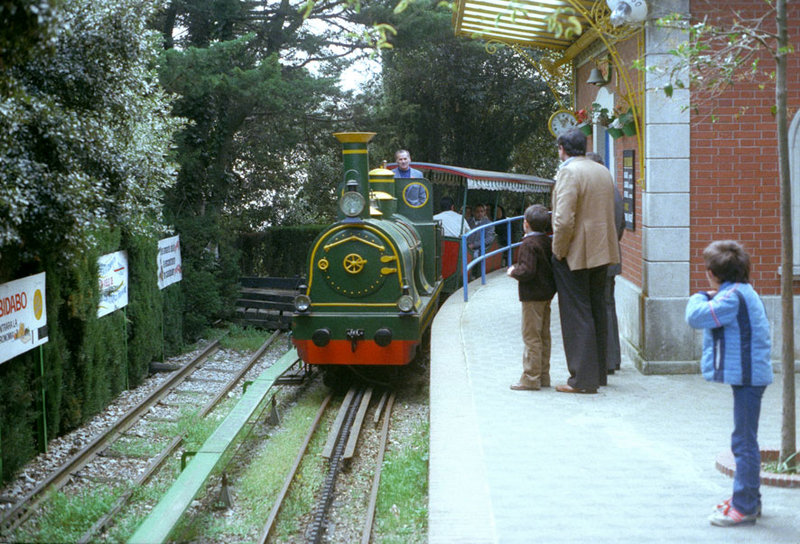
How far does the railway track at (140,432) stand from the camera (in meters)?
Result: 7.38

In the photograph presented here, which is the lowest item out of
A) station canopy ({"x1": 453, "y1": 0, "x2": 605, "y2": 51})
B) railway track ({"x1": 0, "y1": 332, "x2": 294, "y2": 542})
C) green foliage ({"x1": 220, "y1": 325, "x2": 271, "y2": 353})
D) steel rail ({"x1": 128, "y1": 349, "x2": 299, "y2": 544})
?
railway track ({"x1": 0, "y1": 332, "x2": 294, "y2": 542})

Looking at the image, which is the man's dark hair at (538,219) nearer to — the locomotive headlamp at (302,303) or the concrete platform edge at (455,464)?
the concrete platform edge at (455,464)

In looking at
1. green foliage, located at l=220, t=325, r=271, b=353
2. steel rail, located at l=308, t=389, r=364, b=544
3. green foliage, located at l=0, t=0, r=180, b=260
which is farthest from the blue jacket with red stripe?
green foliage, located at l=220, t=325, r=271, b=353

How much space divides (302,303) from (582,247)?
4.57 meters

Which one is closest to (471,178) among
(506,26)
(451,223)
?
(451,223)

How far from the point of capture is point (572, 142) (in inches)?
289

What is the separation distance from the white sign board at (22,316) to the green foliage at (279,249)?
14454 mm

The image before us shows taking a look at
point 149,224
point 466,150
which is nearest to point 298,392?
point 149,224

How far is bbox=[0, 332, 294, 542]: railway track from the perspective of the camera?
7.38 metres

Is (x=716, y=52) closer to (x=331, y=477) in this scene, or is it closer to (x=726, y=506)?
(x=726, y=506)

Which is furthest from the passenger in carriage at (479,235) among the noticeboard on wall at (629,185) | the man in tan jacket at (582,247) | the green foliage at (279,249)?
the man in tan jacket at (582,247)

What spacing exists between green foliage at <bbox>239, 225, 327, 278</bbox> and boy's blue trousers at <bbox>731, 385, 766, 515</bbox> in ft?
65.1

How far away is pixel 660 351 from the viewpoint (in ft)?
28.0

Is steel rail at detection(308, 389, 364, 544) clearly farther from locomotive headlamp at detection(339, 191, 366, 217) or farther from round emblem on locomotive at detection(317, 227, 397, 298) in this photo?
locomotive headlamp at detection(339, 191, 366, 217)
